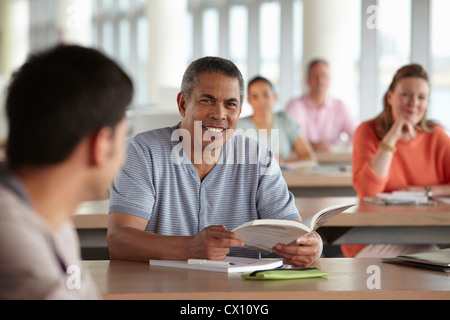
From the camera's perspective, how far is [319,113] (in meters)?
6.19

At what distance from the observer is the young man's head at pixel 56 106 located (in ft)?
3.04

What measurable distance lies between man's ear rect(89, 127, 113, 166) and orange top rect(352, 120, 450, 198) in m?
2.38

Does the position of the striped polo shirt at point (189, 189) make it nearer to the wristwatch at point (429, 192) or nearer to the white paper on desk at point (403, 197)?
the white paper on desk at point (403, 197)

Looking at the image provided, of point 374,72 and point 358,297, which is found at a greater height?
point 374,72

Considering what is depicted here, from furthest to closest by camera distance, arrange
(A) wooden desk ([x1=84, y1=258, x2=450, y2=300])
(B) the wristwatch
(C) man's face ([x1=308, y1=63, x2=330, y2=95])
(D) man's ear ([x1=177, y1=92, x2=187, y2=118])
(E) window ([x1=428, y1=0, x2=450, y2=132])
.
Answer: (E) window ([x1=428, y1=0, x2=450, y2=132]) < (C) man's face ([x1=308, y1=63, x2=330, y2=95]) < (B) the wristwatch < (D) man's ear ([x1=177, y1=92, x2=187, y2=118]) < (A) wooden desk ([x1=84, y1=258, x2=450, y2=300])

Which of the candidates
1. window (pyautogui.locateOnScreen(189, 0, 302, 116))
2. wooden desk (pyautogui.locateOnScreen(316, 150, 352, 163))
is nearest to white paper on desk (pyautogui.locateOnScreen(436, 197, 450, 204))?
wooden desk (pyautogui.locateOnScreen(316, 150, 352, 163))

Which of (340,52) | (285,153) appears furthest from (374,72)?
(285,153)

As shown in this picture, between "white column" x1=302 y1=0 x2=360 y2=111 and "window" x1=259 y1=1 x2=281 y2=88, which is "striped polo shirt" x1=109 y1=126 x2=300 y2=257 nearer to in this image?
"white column" x1=302 y1=0 x2=360 y2=111

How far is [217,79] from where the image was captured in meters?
2.15

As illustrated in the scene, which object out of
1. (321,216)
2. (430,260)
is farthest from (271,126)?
(430,260)

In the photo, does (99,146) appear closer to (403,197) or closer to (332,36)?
(403,197)

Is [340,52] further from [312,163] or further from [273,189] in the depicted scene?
[273,189]

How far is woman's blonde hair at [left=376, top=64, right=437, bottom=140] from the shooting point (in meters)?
3.23
